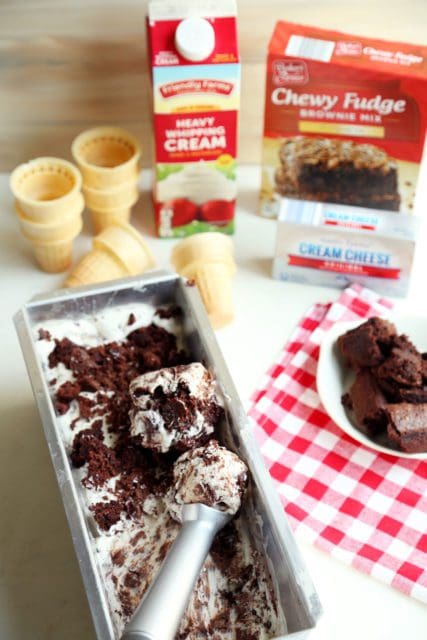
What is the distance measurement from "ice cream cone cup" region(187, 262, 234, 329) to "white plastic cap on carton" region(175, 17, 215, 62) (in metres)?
0.35

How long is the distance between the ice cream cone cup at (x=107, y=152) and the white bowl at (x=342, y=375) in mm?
481

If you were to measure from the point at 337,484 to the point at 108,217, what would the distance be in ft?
2.21

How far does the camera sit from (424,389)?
117 cm

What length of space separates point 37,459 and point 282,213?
595 mm

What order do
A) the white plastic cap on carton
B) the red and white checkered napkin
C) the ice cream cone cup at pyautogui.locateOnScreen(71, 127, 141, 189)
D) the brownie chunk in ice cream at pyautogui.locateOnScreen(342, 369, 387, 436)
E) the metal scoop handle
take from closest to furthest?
the metal scoop handle → the red and white checkered napkin → the brownie chunk in ice cream at pyautogui.locateOnScreen(342, 369, 387, 436) → the white plastic cap on carton → the ice cream cone cup at pyautogui.locateOnScreen(71, 127, 141, 189)

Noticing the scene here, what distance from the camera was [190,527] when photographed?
885 millimetres

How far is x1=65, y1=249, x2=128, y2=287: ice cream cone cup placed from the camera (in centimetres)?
134

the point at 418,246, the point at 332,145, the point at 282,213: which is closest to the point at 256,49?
the point at 332,145

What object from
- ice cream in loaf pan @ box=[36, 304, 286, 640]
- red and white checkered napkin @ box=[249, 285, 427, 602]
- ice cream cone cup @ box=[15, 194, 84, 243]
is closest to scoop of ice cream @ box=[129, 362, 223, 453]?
ice cream in loaf pan @ box=[36, 304, 286, 640]

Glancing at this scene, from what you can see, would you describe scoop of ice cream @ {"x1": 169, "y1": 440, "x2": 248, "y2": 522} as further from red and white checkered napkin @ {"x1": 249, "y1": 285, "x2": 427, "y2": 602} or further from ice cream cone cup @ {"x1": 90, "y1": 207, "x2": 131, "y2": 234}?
ice cream cone cup @ {"x1": 90, "y1": 207, "x2": 131, "y2": 234}

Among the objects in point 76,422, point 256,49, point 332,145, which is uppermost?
point 256,49

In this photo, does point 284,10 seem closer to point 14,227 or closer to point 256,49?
point 256,49

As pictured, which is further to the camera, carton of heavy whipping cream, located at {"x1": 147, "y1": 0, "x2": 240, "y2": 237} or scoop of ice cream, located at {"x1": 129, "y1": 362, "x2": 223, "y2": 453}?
carton of heavy whipping cream, located at {"x1": 147, "y1": 0, "x2": 240, "y2": 237}

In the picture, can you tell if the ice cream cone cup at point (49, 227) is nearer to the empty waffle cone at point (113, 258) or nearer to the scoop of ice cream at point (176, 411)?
the empty waffle cone at point (113, 258)
